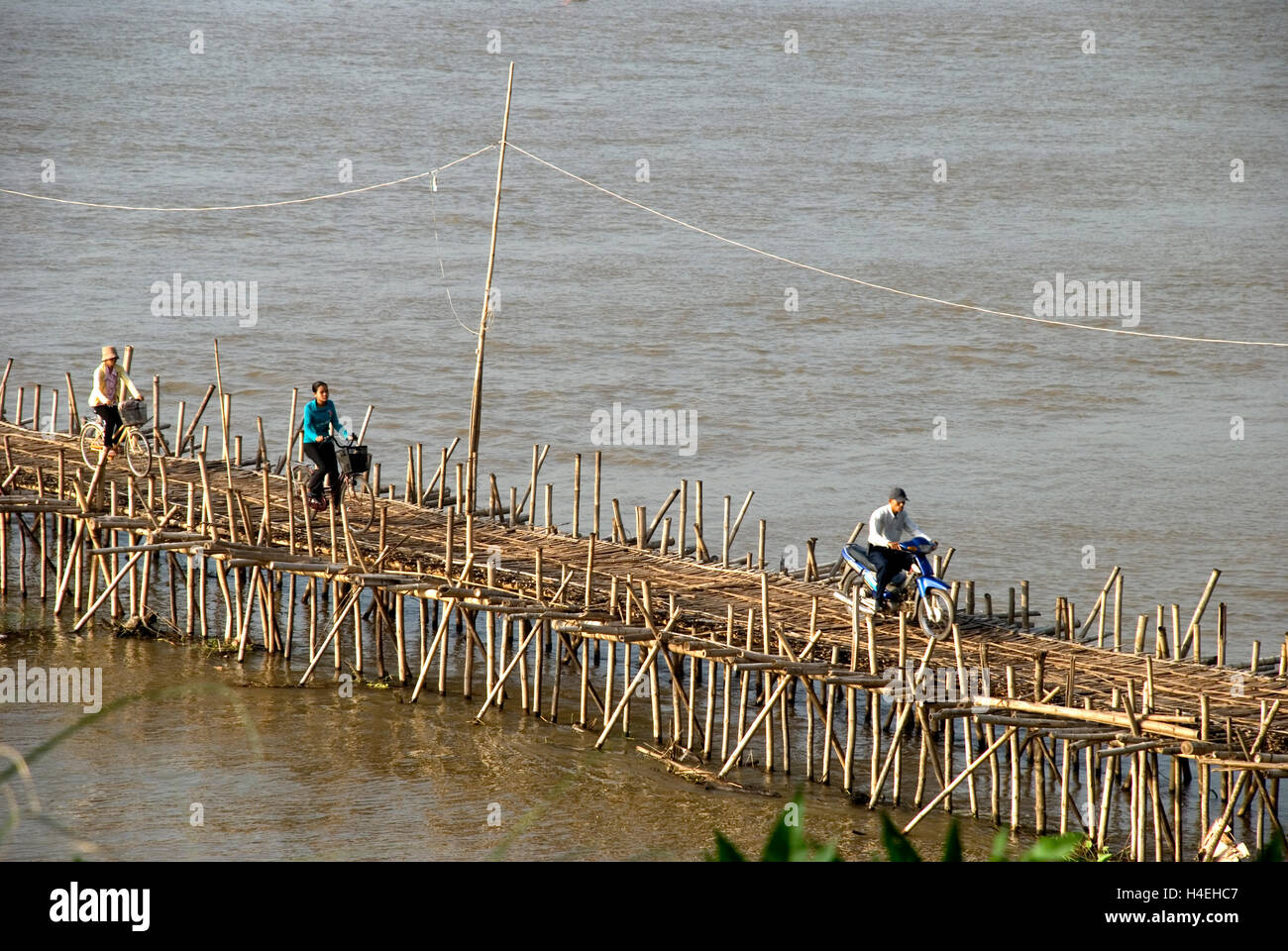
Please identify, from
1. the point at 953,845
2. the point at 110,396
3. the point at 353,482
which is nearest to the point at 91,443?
the point at 110,396

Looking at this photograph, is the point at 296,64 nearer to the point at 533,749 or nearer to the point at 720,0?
the point at 720,0

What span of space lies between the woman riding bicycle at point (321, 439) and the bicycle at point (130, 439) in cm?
220

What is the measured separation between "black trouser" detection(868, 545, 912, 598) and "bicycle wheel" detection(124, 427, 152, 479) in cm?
833

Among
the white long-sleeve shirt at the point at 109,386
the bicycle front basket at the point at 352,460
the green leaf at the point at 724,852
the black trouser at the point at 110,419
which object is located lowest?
the green leaf at the point at 724,852

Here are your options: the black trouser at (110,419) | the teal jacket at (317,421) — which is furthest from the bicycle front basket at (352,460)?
the black trouser at (110,419)

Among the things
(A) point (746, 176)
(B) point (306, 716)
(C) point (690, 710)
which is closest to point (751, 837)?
(C) point (690, 710)

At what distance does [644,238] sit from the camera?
1580 inches

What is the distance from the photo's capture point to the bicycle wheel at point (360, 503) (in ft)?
60.0

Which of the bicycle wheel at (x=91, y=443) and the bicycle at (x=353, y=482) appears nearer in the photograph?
the bicycle at (x=353, y=482)

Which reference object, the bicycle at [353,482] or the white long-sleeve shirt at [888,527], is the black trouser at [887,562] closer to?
the white long-sleeve shirt at [888,527]

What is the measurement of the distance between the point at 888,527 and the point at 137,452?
8.93 m

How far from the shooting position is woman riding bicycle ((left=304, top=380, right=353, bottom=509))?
16703mm

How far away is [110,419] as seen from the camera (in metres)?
18.6
